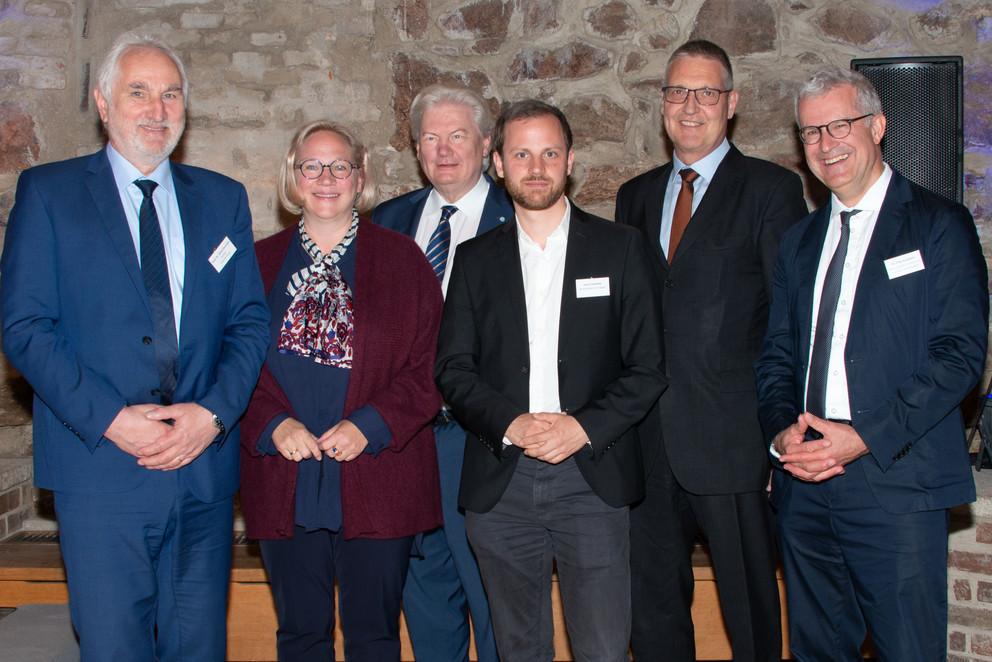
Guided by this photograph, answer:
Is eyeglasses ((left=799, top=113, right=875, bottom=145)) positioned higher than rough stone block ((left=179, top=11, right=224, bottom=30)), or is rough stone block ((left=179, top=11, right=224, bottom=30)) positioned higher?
rough stone block ((left=179, top=11, right=224, bottom=30))

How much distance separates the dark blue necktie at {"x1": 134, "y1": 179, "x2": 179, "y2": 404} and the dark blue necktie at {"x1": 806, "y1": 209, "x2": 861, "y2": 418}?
5.15 feet

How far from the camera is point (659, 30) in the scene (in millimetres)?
4180

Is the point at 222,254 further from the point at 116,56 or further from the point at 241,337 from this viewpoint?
the point at 116,56

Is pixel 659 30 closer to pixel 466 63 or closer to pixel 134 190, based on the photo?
pixel 466 63

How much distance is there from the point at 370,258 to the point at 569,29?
202 centimetres

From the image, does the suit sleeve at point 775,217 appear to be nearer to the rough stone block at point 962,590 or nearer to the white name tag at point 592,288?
the white name tag at point 592,288

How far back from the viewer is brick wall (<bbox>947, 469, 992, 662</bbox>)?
3.28m

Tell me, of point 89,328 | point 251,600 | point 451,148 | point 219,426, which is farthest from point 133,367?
→ point 251,600

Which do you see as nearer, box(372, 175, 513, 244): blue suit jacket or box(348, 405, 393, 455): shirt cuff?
box(348, 405, 393, 455): shirt cuff

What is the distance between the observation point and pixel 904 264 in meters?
2.35

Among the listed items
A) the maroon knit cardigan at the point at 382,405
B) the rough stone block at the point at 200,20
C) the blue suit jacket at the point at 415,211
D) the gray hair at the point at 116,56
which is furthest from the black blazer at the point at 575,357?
the rough stone block at the point at 200,20

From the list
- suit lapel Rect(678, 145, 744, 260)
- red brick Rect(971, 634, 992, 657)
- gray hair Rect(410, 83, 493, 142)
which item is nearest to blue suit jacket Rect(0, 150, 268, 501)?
gray hair Rect(410, 83, 493, 142)

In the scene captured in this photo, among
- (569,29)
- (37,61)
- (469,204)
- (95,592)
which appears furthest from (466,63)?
(95,592)

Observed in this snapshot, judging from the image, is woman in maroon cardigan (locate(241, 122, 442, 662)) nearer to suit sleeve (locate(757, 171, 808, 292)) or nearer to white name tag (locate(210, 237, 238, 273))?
white name tag (locate(210, 237, 238, 273))
